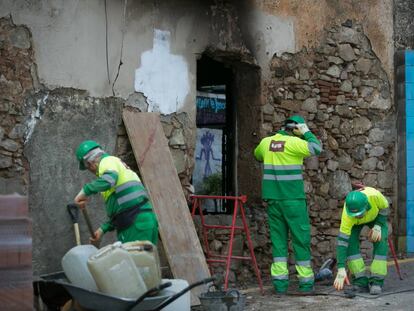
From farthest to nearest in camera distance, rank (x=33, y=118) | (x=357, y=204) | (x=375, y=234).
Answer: (x=375, y=234) < (x=357, y=204) < (x=33, y=118)

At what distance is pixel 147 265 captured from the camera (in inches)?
225

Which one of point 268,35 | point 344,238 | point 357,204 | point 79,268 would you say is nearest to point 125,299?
point 79,268

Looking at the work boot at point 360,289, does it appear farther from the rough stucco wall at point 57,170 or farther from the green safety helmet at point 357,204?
the rough stucco wall at point 57,170

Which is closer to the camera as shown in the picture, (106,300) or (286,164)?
(106,300)

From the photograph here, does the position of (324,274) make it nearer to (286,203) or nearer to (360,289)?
(360,289)

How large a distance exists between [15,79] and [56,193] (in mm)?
1202

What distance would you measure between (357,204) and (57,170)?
3133mm

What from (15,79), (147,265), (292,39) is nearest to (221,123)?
(292,39)

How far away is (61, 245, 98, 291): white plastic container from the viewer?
576cm

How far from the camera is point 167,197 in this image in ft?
26.2

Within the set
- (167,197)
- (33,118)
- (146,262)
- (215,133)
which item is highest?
(33,118)

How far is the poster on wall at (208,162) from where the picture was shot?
10570 mm

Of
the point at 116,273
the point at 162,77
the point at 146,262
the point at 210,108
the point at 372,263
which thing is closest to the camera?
the point at 116,273

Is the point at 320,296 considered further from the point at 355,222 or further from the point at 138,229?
the point at 138,229
